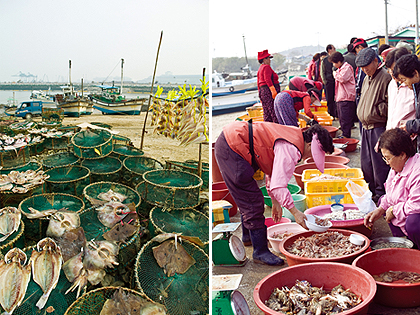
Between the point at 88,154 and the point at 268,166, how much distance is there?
81.0 inches

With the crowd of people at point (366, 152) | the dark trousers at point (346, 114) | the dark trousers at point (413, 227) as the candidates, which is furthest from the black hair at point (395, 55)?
the dark trousers at point (346, 114)

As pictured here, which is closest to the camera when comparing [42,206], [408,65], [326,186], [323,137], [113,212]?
[323,137]

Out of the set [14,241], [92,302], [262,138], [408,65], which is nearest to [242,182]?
[262,138]

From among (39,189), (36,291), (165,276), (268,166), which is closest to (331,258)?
(268,166)

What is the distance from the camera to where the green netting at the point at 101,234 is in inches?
93.1

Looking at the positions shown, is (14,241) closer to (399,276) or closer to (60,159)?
(60,159)

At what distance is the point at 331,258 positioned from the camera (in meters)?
2.02

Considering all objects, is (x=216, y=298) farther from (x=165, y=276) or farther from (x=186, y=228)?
(x=186, y=228)

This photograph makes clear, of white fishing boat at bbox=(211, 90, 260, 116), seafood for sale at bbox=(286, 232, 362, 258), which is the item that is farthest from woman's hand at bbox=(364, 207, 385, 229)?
white fishing boat at bbox=(211, 90, 260, 116)

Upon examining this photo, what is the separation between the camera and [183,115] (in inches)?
139

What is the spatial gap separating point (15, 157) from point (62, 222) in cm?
143

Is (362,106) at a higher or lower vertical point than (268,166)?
higher

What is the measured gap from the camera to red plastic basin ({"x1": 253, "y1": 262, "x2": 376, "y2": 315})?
1767 millimetres

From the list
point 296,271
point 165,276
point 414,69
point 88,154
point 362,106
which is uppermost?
point 414,69
